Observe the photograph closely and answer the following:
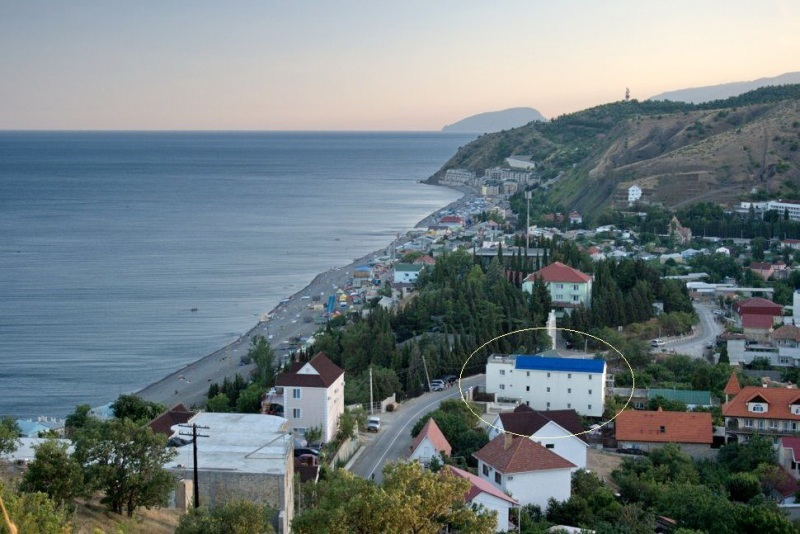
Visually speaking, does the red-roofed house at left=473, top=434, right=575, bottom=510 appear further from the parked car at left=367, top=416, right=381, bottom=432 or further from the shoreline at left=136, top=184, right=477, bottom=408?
the shoreline at left=136, top=184, right=477, bottom=408

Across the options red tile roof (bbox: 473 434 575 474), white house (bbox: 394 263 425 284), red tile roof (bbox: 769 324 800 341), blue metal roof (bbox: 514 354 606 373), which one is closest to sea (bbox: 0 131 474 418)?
white house (bbox: 394 263 425 284)

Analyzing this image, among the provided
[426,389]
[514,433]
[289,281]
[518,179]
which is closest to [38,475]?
[514,433]

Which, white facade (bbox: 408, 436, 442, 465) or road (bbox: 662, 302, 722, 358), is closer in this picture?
white facade (bbox: 408, 436, 442, 465)

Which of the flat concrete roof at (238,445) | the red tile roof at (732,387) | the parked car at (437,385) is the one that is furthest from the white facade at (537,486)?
the parked car at (437,385)

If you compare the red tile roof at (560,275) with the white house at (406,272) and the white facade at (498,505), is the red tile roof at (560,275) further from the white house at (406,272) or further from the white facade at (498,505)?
the white facade at (498,505)

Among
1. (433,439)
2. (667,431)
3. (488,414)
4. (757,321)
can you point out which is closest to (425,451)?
(433,439)

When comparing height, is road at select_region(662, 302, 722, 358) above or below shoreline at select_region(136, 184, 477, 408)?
above
